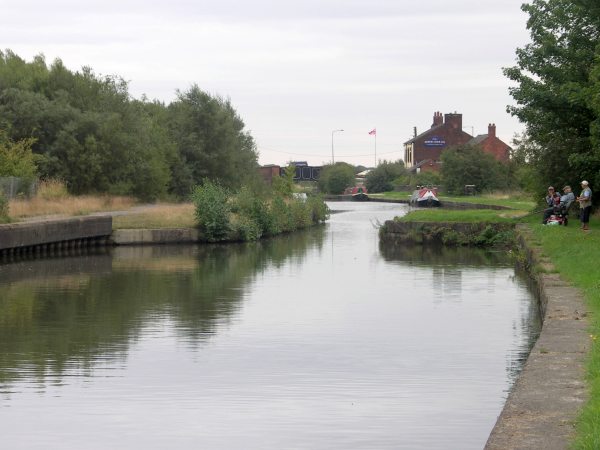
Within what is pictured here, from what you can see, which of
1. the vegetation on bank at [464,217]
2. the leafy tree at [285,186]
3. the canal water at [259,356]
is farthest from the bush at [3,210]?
the leafy tree at [285,186]

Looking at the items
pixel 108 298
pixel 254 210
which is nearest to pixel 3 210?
pixel 108 298

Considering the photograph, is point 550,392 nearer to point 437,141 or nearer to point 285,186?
point 285,186

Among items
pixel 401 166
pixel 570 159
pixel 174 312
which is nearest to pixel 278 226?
pixel 570 159

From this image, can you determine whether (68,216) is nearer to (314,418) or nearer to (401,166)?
(314,418)

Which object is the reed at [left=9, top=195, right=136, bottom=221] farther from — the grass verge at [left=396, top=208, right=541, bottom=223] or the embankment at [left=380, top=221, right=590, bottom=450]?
the embankment at [left=380, top=221, right=590, bottom=450]

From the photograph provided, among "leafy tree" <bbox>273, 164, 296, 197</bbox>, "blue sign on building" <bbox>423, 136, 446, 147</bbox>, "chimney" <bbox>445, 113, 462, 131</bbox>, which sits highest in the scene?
"chimney" <bbox>445, 113, 462, 131</bbox>

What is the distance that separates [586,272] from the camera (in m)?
23.5

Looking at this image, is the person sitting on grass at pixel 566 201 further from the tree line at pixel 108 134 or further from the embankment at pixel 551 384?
the tree line at pixel 108 134

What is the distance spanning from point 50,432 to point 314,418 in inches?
124

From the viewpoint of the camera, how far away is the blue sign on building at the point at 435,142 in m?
149

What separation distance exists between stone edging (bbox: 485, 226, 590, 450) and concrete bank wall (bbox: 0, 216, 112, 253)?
82.8 ft

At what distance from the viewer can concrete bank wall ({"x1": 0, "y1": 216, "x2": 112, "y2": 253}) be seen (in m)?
39.4

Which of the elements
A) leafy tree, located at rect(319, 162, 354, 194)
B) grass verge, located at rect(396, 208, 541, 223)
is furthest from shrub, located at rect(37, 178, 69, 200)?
leafy tree, located at rect(319, 162, 354, 194)

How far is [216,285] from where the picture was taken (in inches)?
1223
